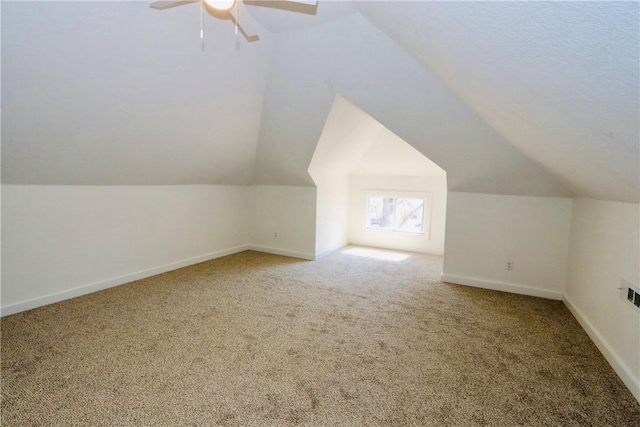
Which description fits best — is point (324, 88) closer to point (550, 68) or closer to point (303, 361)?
point (550, 68)

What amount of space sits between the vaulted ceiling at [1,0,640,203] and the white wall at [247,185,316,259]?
39.3 inches

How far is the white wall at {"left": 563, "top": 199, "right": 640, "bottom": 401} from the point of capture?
1931mm

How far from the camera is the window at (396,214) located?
535cm

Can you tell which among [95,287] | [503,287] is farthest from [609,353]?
[95,287]

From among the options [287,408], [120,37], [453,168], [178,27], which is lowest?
[287,408]

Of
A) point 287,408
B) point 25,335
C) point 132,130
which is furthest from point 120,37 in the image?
point 287,408

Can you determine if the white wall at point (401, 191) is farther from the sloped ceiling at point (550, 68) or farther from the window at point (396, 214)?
the sloped ceiling at point (550, 68)

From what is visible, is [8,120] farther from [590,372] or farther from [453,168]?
[590,372]

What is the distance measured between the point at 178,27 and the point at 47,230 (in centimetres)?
217

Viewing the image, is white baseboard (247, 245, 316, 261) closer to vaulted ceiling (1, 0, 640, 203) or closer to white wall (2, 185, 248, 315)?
white wall (2, 185, 248, 315)

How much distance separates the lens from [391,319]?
276cm

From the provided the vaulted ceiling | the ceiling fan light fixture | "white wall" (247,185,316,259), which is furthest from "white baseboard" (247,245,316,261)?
the ceiling fan light fixture

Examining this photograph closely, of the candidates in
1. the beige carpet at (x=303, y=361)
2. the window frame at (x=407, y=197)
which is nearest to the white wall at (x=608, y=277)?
the beige carpet at (x=303, y=361)

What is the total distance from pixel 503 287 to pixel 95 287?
14.2ft
